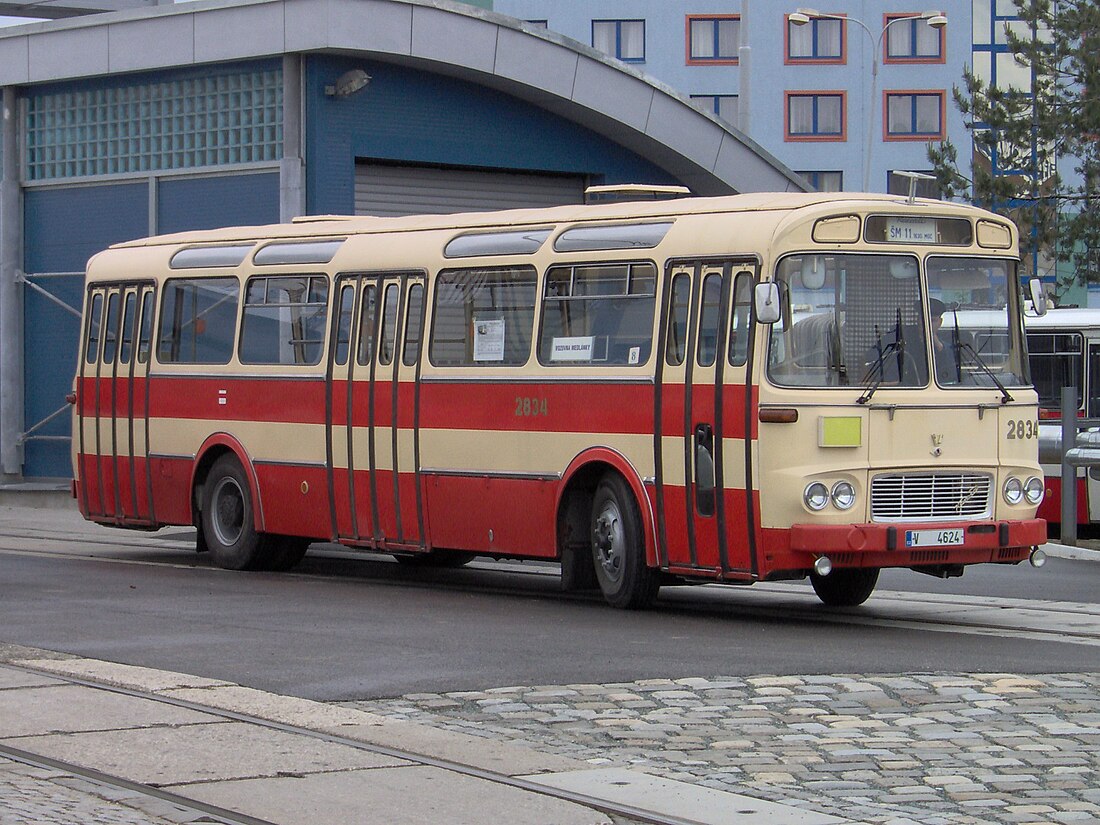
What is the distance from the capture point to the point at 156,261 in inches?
778

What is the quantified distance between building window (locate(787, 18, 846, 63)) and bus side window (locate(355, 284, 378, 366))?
63.6m

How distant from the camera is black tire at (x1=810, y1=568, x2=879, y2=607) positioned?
49.4 ft

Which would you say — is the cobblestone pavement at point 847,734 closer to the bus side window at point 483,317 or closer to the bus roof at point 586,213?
the bus roof at point 586,213

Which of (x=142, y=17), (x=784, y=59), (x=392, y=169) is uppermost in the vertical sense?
(x=784, y=59)

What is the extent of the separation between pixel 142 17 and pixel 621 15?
5363cm

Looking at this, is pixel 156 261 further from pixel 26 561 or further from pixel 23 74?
pixel 23 74

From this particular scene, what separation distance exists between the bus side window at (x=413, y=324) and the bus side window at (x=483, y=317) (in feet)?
0.54

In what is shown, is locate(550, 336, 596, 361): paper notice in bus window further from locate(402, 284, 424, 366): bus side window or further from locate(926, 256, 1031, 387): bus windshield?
locate(926, 256, 1031, 387): bus windshield

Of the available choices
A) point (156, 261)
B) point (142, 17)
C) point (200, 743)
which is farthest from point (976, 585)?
point (142, 17)

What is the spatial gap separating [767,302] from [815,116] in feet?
220

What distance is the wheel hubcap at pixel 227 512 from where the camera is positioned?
1855 cm

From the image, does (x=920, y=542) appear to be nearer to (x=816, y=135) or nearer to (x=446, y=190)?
(x=446, y=190)

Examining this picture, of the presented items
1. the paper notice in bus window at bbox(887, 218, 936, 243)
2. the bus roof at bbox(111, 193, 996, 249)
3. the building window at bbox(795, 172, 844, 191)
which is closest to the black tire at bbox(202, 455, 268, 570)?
the bus roof at bbox(111, 193, 996, 249)

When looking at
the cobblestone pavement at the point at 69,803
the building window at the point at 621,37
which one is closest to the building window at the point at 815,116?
the building window at the point at 621,37
